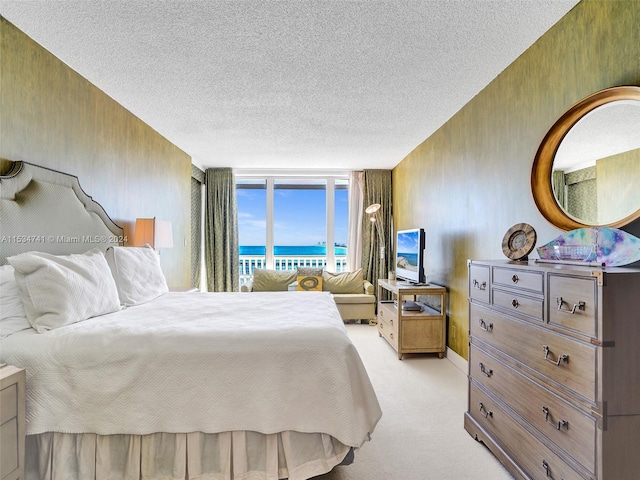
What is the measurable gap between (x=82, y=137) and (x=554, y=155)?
3.47m

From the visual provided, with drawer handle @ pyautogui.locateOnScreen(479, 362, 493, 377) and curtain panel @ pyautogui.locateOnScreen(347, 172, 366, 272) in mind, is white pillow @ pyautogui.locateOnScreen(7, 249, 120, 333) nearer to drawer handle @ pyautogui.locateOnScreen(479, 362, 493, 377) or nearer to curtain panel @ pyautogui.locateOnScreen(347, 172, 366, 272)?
drawer handle @ pyautogui.locateOnScreen(479, 362, 493, 377)

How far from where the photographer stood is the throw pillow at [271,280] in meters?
5.89

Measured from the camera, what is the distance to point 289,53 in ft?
8.04

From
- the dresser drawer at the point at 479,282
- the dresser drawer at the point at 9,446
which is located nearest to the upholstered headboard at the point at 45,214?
the dresser drawer at the point at 9,446

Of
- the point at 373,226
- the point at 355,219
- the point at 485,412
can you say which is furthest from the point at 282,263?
the point at 485,412

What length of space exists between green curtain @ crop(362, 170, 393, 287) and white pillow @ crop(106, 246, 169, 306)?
4002mm

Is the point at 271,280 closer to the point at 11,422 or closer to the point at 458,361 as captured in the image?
the point at 458,361

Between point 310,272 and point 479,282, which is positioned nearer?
point 479,282

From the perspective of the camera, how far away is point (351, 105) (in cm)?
336

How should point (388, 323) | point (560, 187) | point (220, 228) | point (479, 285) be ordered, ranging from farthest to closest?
point (220, 228)
point (388, 323)
point (479, 285)
point (560, 187)

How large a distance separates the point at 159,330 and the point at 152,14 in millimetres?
1843

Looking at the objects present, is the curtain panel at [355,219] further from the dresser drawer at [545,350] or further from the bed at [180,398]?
the bed at [180,398]

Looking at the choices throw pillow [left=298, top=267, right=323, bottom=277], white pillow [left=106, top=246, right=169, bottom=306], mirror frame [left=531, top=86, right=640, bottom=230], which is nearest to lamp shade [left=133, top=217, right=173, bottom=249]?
white pillow [left=106, top=246, right=169, bottom=306]

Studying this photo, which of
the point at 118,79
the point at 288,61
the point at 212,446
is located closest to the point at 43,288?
the point at 212,446
